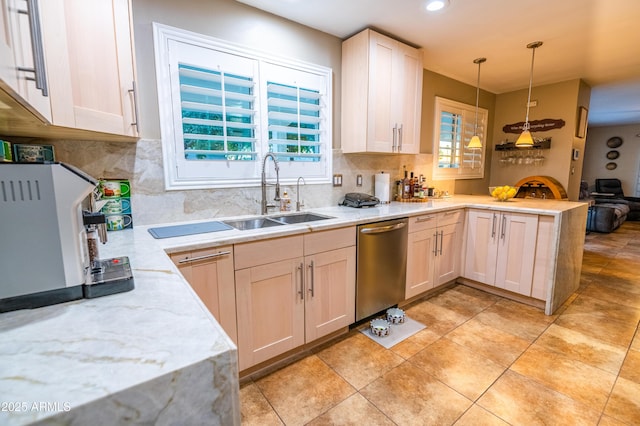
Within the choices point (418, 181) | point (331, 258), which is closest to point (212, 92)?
point (331, 258)

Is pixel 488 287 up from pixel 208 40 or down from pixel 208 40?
down

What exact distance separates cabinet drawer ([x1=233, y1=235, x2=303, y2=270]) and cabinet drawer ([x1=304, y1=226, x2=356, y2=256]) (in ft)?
0.21

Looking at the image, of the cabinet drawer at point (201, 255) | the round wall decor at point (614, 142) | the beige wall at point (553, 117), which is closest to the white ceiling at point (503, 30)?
the beige wall at point (553, 117)

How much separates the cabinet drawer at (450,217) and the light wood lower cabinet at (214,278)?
6.83 feet

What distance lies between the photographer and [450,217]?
2.91 metres

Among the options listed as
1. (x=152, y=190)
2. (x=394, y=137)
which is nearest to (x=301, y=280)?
(x=152, y=190)

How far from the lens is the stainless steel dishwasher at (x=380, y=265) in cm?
218

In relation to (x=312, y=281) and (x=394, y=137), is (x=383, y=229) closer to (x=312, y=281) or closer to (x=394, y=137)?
(x=312, y=281)

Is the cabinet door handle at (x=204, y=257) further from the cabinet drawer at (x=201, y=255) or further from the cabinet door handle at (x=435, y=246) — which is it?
the cabinet door handle at (x=435, y=246)

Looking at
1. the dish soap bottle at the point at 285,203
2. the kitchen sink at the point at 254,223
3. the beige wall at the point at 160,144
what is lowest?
the kitchen sink at the point at 254,223

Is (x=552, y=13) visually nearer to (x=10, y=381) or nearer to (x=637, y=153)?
(x=10, y=381)

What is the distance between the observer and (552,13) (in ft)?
7.51

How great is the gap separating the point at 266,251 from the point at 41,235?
1057 millimetres

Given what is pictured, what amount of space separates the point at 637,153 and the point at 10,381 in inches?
456
